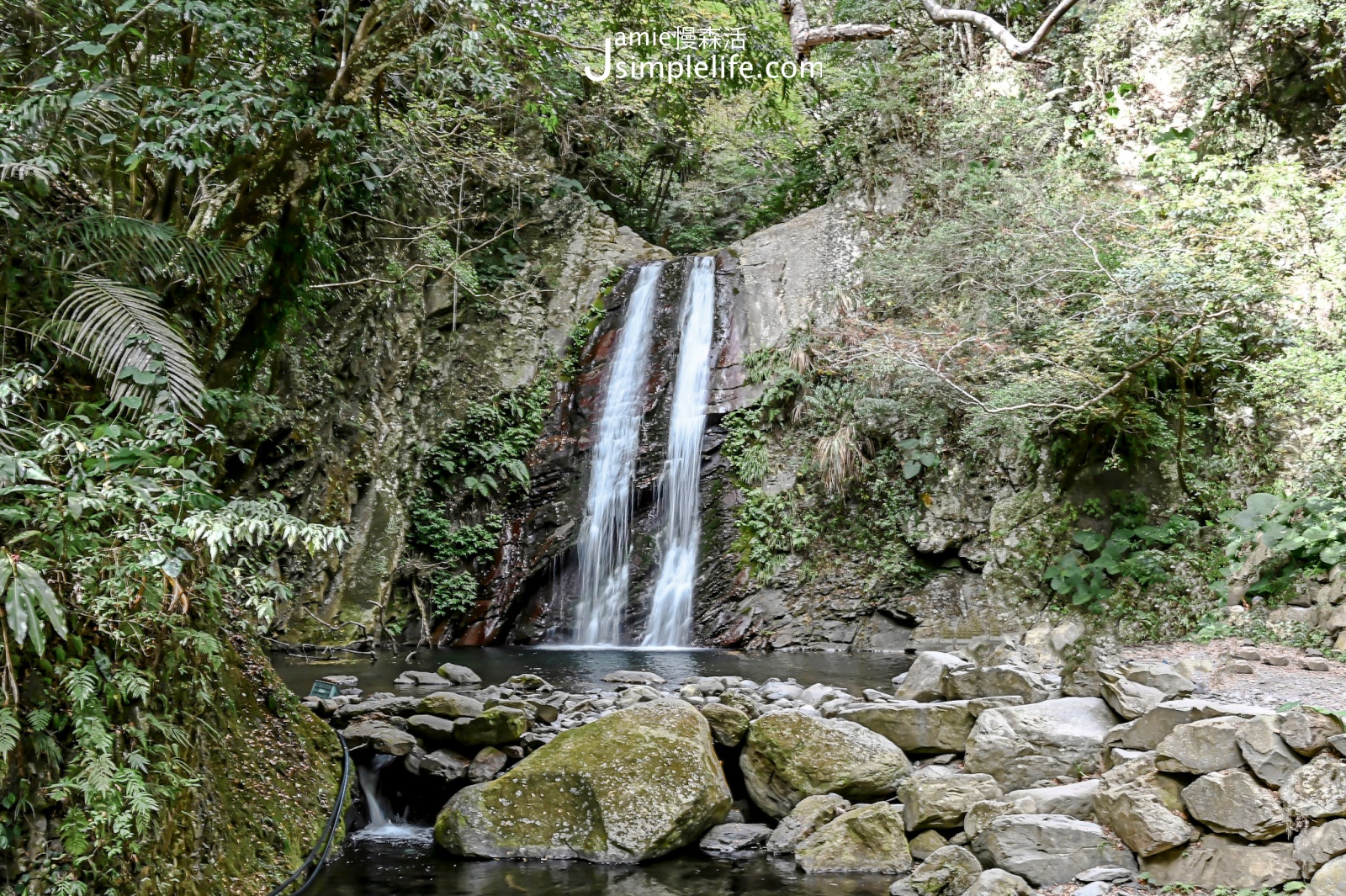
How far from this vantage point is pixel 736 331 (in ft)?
49.5

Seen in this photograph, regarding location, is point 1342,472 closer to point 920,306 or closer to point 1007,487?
point 1007,487

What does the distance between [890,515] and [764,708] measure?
6.39 metres

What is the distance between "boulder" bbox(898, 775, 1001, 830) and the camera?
4793mm

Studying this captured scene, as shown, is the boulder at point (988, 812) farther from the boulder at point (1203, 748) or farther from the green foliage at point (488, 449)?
the green foliage at point (488, 449)

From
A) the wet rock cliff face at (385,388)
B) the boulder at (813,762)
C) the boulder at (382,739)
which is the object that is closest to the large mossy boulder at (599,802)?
the boulder at (813,762)

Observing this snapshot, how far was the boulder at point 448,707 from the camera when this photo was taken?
251 inches

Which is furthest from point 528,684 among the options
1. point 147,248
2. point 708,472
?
point 708,472

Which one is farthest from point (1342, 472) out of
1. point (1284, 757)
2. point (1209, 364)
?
point (1284, 757)

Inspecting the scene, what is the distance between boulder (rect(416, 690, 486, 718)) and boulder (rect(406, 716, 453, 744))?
0.15 meters

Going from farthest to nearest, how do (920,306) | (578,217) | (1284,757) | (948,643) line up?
(578,217), (920,306), (948,643), (1284,757)

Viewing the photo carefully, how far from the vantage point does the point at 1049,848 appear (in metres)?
4.11

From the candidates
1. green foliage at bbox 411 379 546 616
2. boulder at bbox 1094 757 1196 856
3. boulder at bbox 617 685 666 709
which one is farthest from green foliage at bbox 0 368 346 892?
green foliage at bbox 411 379 546 616

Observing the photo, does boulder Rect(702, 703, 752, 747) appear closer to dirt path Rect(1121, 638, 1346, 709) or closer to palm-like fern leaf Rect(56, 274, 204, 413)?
dirt path Rect(1121, 638, 1346, 709)

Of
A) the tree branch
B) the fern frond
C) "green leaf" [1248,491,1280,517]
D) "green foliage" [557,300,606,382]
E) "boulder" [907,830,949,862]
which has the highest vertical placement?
"green foliage" [557,300,606,382]
